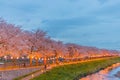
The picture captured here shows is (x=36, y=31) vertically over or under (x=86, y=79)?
over

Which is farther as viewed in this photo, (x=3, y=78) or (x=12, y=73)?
(x=12, y=73)

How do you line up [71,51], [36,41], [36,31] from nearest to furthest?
[36,41] → [36,31] → [71,51]

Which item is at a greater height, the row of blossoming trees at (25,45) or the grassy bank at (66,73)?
the row of blossoming trees at (25,45)

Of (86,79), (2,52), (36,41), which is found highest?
(36,41)

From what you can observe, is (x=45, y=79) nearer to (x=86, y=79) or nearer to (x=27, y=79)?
(x=27, y=79)

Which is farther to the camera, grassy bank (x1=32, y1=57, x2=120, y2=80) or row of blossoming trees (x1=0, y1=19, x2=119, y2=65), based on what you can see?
grassy bank (x1=32, y1=57, x2=120, y2=80)

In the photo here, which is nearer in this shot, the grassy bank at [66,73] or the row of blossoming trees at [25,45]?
the row of blossoming trees at [25,45]

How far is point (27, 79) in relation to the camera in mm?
52469

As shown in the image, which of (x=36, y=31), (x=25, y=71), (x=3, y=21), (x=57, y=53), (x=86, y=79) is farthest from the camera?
(x=57, y=53)

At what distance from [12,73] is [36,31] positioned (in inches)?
1870

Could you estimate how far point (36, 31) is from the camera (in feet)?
339

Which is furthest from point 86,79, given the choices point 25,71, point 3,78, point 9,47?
point 3,78

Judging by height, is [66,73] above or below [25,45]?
below

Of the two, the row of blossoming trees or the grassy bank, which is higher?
the row of blossoming trees
